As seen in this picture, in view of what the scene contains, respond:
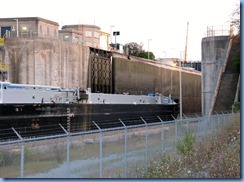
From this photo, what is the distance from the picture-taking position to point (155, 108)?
124 feet

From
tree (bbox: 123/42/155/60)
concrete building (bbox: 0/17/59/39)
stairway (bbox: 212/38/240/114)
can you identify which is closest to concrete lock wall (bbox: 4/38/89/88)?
stairway (bbox: 212/38/240/114)

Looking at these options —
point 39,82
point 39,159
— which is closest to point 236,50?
point 39,82

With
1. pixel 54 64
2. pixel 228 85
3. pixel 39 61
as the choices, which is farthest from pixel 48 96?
pixel 228 85

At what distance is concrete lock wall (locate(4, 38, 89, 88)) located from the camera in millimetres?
33375

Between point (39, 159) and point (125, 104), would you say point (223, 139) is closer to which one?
point (39, 159)

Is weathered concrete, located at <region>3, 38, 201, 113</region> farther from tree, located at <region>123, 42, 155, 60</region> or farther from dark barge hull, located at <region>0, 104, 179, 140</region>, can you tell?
tree, located at <region>123, 42, 155, 60</region>

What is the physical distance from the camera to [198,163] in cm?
1208

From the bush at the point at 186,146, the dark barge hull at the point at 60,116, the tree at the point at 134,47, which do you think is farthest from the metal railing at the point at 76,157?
the tree at the point at 134,47

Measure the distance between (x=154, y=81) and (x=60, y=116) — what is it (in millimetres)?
27925

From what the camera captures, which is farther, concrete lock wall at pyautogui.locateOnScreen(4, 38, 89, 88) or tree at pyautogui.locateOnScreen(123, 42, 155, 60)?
tree at pyautogui.locateOnScreen(123, 42, 155, 60)

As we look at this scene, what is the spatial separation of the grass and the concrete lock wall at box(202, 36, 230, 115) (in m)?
24.1

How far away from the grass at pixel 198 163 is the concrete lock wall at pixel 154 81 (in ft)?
93.2

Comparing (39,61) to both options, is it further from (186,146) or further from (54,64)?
(186,146)

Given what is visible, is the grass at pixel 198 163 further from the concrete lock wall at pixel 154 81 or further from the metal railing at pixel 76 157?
the concrete lock wall at pixel 154 81
